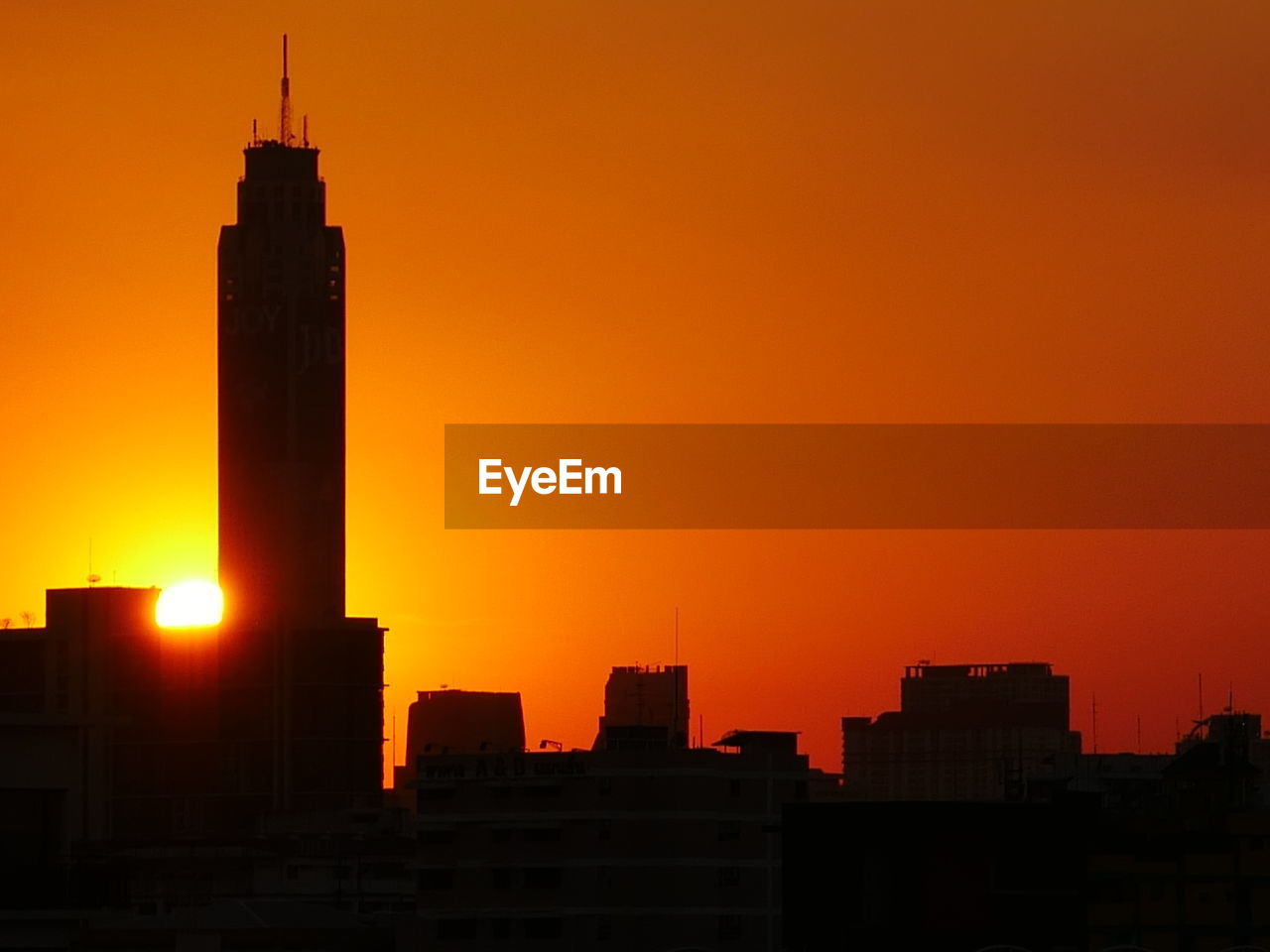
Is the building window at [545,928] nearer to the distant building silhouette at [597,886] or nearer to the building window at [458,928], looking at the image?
the distant building silhouette at [597,886]

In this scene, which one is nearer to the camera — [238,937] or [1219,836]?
[1219,836]

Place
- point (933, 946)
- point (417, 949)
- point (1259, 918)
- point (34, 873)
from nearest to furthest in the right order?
point (34, 873), point (933, 946), point (1259, 918), point (417, 949)

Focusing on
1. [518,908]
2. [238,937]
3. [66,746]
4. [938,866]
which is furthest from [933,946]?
[518,908]

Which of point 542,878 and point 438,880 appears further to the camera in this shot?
point 438,880

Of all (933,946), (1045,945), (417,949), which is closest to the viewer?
(933,946)

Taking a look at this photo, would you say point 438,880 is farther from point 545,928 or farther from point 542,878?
point 545,928

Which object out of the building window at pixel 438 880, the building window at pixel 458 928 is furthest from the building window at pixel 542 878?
the building window at pixel 438 880

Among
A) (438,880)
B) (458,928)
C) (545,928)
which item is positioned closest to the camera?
(545,928)

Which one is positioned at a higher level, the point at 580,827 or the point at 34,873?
the point at 580,827

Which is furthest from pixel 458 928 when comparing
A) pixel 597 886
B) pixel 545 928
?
pixel 597 886

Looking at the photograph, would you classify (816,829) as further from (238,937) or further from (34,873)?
(238,937)

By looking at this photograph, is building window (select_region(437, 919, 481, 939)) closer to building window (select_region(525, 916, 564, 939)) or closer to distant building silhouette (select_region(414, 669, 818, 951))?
distant building silhouette (select_region(414, 669, 818, 951))
